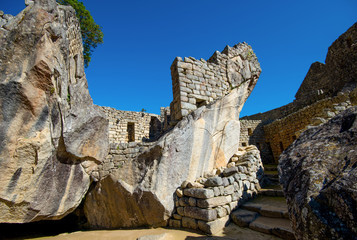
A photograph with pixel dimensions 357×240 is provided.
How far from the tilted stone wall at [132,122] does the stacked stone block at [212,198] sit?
8263mm

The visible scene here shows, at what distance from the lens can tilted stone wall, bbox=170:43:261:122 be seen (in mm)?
5793

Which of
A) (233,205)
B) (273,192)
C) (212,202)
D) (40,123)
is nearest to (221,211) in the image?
(212,202)

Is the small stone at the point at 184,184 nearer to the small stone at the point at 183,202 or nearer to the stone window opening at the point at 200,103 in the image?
the small stone at the point at 183,202

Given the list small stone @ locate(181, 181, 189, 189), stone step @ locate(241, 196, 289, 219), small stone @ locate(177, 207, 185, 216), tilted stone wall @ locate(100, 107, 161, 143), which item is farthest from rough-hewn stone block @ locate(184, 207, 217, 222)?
tilted stone wall @ locate(100, 107, 161, 143)

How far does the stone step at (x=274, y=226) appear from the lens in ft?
10.0

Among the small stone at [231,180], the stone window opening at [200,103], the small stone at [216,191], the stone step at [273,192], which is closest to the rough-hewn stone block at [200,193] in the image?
the small stone at [216,191]

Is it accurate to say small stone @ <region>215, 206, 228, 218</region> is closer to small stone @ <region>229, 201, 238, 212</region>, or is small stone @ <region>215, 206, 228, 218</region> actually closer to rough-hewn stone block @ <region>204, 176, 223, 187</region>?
small stone @ <region>229, 201, 238, 212</region>

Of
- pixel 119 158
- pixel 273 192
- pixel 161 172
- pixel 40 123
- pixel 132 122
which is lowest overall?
pixel 273 192

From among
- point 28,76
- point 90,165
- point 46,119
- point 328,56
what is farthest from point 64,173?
point 328,56

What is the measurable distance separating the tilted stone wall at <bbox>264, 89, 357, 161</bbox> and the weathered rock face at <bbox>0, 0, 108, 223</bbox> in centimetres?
775

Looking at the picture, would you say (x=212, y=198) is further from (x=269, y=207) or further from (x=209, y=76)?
(x=209, y=76)

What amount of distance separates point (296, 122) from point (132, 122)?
1095 centimetres

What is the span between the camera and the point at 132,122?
41.8 feet

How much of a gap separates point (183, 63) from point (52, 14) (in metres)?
3.76
